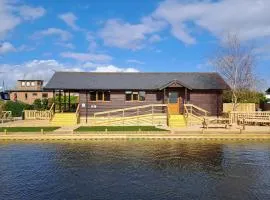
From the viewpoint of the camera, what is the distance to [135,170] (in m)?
16.0

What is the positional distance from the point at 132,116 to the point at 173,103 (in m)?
4.83

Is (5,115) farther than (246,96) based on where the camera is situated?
No

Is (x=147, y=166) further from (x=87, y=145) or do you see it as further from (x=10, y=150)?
(x=10, y=150)

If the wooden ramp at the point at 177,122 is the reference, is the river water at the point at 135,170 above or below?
below

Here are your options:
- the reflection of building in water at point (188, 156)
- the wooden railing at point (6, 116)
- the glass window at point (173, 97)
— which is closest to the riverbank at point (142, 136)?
the reflection of building in water at point (188, 156)

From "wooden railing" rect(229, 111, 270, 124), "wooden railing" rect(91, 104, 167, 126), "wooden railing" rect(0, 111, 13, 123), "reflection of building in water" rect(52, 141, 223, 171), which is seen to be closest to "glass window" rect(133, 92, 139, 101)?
"wooden railing" rect(91, 104, 167, 126)

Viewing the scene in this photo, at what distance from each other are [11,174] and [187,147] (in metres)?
10.8

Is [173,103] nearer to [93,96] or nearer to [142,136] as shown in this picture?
[93,96]

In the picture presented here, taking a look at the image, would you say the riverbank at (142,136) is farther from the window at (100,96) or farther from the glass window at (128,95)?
the glass window at (128,95)

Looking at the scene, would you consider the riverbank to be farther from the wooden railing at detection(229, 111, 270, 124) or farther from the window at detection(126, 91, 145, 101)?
the window at detection(126, 91, 145, 101)

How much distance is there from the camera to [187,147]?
21625 mm

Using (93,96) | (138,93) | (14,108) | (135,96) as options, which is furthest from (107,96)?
(14,108)

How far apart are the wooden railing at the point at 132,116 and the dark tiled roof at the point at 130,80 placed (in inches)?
99.3

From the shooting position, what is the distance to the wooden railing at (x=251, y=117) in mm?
31192
